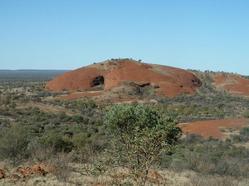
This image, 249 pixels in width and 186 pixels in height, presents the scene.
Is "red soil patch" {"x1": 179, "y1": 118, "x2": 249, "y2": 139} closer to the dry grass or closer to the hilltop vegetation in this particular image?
the hilltop vegetation

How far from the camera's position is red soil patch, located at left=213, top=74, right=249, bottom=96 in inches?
2886

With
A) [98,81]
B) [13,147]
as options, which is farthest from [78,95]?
[13,147]

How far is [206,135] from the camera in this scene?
35531 millimetres

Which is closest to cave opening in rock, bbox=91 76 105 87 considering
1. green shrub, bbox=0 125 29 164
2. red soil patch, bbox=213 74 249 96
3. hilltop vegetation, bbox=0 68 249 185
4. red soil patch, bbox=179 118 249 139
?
red soil patch, bbox=213 74 249 96

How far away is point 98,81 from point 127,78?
5460 millimetres

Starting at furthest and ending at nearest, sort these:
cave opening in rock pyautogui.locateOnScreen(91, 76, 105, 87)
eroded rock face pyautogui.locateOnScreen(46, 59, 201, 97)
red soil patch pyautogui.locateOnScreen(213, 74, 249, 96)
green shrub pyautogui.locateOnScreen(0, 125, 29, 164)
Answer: red soil patch pyautogui.locateOnScreen(213, 74, 249, 96) < cave opening in rock pyautogui.locateOnScreen(91, 76, 105, 87) < eroded rock face pyautogui.locateOnScreen(46, 59, 201, 97) < green shrub pyautogui.locateOnScreen(0, 125, 29, 164)

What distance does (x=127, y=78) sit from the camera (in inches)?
2749

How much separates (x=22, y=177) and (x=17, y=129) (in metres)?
6.30

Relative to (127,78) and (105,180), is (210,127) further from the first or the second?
(127,78)

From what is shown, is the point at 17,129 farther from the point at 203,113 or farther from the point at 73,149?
the point at 203,113

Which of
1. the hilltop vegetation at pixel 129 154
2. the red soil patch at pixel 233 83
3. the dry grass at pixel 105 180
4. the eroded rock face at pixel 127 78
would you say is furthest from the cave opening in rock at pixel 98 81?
the dry grass at pixel 105 180

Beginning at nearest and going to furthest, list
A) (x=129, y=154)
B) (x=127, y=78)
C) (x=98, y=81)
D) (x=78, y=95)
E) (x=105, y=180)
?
(x=129, y=154), (x=105, y=180), (x=78, y=95), (x=127, y=78), (x=98, y=81)

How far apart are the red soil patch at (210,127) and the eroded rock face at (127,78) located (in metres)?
25.2

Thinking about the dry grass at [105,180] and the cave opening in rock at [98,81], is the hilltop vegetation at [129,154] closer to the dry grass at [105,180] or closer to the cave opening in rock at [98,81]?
the dry grass at [105,180]
